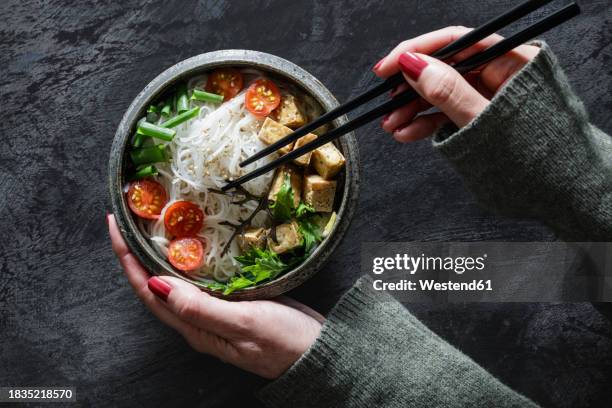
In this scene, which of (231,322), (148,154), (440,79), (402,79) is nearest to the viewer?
(440,79)

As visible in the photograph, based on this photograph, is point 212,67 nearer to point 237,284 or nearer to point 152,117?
point 152,117

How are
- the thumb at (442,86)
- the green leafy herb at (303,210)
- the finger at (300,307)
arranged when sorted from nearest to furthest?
the thumb at (442,86) → the green leafy herb at (303,210) → the finger at (300,307)

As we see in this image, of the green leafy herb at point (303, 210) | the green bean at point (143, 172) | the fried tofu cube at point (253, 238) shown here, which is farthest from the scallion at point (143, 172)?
the green leafy herb at point (303, 210)

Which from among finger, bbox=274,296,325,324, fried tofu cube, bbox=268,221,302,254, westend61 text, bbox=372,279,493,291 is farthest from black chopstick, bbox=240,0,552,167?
westend61 text, bbox=372,279,493,291

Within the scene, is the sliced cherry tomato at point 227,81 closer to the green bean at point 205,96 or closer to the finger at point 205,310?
the green bean at point 205,96

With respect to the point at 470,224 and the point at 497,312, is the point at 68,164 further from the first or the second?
the point at 497,312

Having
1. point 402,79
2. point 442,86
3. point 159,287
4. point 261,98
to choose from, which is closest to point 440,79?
point 442,86

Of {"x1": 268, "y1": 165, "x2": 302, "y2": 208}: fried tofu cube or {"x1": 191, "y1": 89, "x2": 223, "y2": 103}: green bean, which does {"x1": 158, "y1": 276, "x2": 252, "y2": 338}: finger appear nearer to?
{"x1": 268, "y1": 165, "x2": 302, "y2": 208}: fried tofu cube

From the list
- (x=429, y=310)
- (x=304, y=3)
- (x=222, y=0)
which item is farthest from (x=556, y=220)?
(x=222, y=0)
